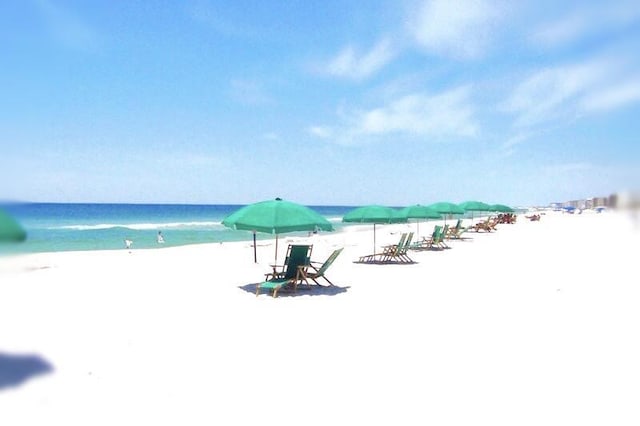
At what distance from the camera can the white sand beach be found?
3.52 metres

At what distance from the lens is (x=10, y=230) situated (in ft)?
11.3

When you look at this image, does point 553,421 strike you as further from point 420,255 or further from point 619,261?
point 420,255

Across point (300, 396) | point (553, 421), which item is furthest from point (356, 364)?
point (553, 421)

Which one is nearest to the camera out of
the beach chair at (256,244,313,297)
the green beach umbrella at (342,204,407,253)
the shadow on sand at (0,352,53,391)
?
the shadow on sand at (0,352,53,391)

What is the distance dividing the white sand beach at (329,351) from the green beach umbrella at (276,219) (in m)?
1.23

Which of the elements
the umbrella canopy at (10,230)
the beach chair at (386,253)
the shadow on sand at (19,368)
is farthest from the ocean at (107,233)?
the beach chair at (386,253)

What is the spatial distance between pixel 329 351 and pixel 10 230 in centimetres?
316

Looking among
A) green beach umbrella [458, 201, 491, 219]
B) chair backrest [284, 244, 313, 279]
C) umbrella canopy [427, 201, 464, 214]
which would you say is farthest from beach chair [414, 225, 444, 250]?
chair backrest [284, 244, 313, 279]

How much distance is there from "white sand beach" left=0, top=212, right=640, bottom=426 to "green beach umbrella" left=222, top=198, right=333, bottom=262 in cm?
123

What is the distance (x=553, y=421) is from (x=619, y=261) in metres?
10.3

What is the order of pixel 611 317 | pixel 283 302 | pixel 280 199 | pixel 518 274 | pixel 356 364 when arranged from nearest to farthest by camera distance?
1. pixel 356 364
2. pixel 611 317
3. pixel 283 302
4. pixel 280 199
5. pixel 518 274

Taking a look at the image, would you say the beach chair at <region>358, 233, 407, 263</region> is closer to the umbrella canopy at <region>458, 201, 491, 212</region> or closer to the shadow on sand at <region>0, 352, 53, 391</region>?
the shadow on sand at <region>0, 352, 53, 391</region>

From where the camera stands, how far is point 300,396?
3770mm

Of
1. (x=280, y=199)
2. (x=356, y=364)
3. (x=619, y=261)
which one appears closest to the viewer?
(x=356, y=364)
